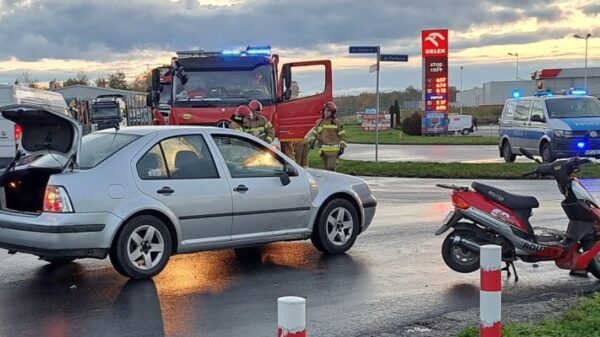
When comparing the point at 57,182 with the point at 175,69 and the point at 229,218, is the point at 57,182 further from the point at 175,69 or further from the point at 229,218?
the point at 175,69

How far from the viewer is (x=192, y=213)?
7.31 metres

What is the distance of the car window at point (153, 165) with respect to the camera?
23.6ft

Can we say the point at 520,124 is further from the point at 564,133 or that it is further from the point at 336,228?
the point at 336,228

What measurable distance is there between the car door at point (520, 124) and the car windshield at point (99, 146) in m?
16.1

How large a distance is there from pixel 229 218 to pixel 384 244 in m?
2.31

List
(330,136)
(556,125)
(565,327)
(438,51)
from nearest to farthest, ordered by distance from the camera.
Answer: (565,327) < (330,136) < (556,125) < (438,51)

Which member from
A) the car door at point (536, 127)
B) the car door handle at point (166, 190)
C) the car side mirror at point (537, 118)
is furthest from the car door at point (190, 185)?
the car side mirror at point (537, 118)

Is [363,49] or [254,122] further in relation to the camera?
[363,49]

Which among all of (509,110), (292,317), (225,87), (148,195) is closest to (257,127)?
(225,87)

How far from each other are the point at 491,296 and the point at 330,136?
962 centimetres

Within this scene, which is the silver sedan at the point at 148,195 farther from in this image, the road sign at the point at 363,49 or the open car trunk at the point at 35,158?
the road sign at the point at 363,49

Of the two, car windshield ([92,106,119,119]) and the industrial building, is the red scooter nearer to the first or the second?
the industrial building

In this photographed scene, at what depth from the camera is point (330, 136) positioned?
13680mm

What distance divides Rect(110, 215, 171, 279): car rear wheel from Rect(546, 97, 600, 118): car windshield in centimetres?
1564
